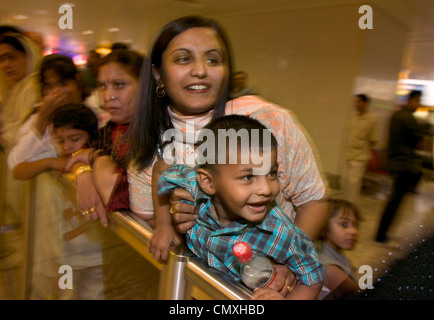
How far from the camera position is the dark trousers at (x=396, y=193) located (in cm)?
256

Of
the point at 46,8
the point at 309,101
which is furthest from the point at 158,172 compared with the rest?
the point at 46,8

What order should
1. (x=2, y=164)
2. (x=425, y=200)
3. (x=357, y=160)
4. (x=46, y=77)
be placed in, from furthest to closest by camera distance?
(x=425, y=200) < (x=357, y=160) < (x=2, y=164) < (x=46, y=77)

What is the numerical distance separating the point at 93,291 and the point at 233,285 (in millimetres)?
813

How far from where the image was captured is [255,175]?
1.74 ft

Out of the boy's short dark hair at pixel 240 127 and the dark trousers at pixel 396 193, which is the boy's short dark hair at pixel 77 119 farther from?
the dark trousers at pixel 396 193

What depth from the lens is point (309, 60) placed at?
241cm

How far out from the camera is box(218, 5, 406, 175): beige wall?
7.75 ft

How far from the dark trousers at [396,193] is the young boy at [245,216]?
2.33 metres

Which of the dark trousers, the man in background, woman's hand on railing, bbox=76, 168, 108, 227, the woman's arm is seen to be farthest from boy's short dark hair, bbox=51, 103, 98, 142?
the man in background

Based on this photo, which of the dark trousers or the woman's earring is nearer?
the woman's earring

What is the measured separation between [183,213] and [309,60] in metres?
2.11

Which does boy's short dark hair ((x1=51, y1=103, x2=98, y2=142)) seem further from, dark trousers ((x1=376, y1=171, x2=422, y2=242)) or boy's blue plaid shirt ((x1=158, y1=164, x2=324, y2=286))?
dark trousers ((x1=376, y1=171, x2=422, y2=242))

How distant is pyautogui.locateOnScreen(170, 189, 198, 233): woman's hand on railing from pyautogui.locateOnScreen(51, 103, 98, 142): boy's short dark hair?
70cm
